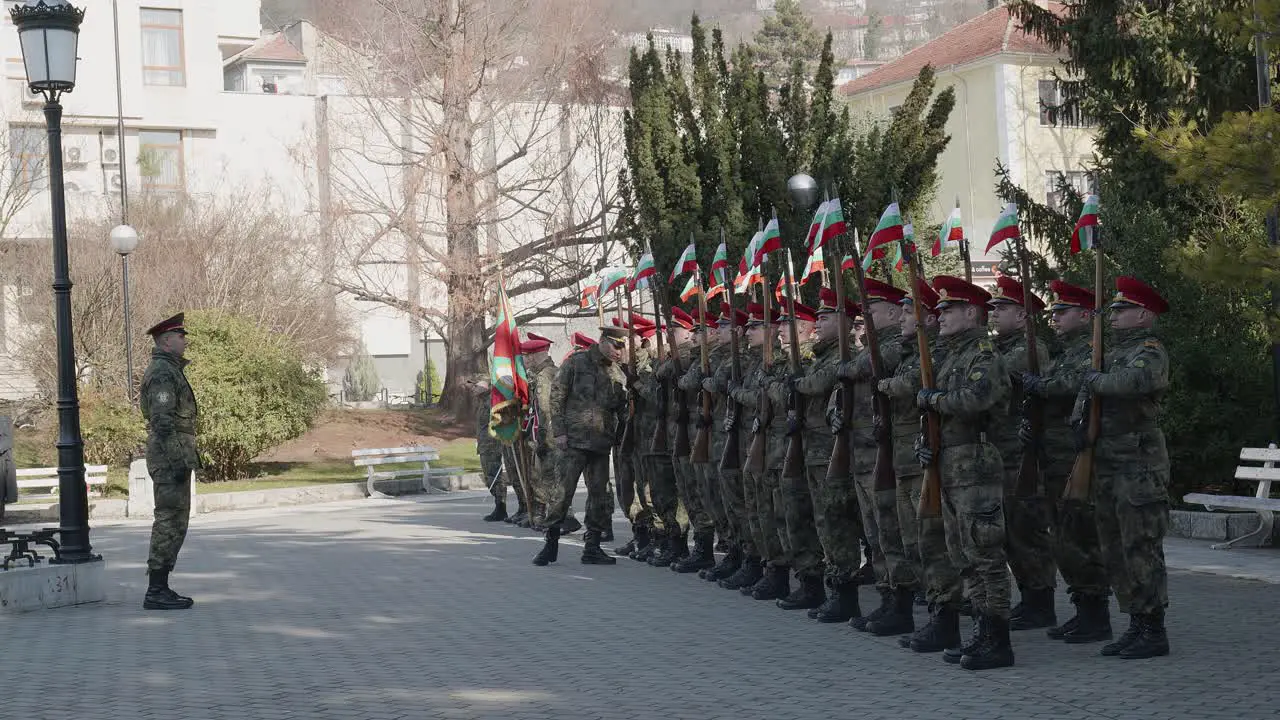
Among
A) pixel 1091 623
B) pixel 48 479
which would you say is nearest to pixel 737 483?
pixel 1091 623

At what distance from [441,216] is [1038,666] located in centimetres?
2771

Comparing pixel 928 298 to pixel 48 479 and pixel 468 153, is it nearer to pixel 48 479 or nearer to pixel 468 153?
pixel 48 479

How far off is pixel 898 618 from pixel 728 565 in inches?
119

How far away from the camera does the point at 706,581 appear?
12.2 metres

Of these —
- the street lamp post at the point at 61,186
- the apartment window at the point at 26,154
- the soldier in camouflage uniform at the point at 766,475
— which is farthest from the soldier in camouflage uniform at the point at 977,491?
the apartment window at the point at 26,154

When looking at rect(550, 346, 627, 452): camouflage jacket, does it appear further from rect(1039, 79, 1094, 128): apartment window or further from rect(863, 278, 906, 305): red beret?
rect(1039, 79, 1094, 128): apartment window

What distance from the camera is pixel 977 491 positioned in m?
7.94

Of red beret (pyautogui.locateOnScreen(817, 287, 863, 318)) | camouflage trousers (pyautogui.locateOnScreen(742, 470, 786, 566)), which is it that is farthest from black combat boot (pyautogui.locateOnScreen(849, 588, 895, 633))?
red beret (pyautogui.locateOnScreen(817, 287, 863, 318))

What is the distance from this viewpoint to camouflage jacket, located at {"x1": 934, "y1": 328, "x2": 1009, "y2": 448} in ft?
26.0

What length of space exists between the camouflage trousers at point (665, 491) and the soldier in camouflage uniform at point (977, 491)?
17.2 ft

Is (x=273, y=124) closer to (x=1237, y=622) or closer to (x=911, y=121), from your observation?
(x=911, y=121)

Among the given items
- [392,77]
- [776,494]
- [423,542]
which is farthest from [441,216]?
[776,494]

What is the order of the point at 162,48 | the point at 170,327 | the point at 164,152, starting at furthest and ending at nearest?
the point at 162,48 → the point at 164,152 → the point at 170,327

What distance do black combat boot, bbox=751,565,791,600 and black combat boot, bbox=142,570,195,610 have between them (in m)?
4.50
